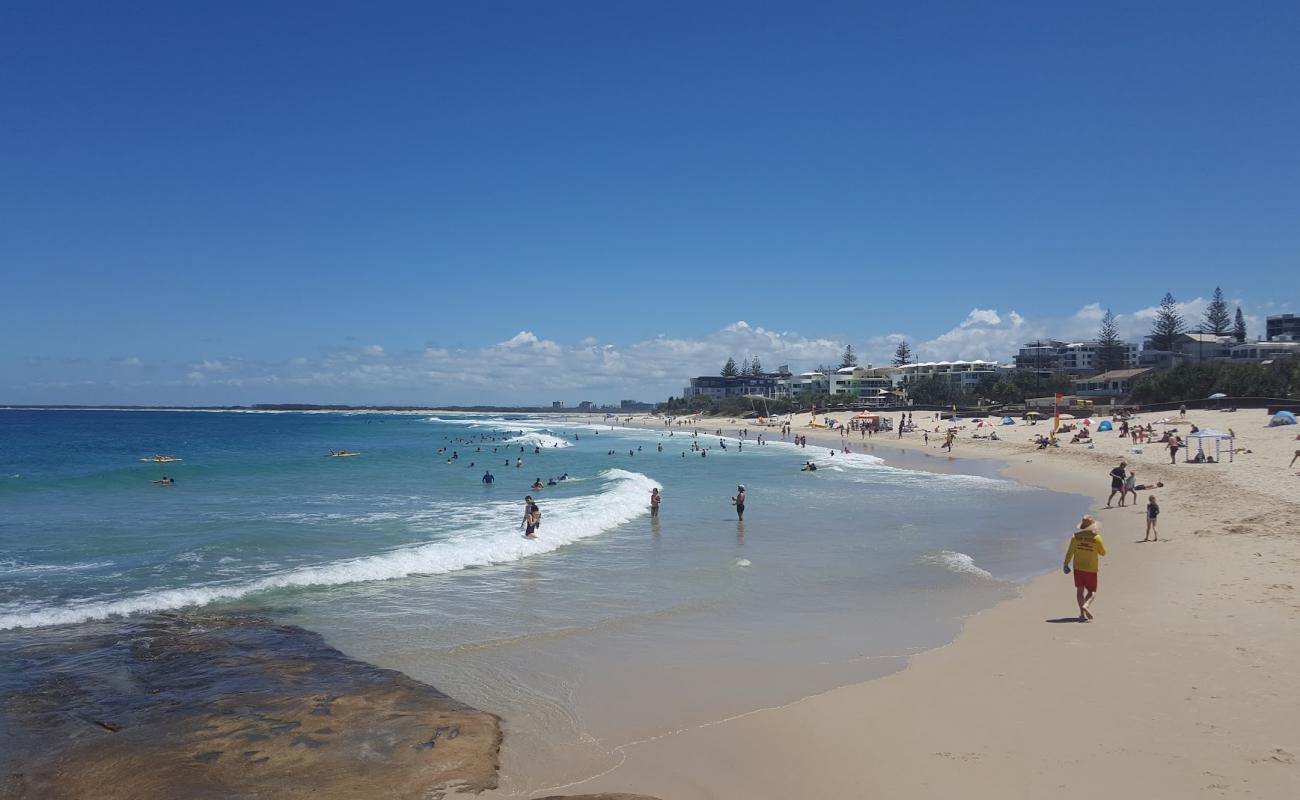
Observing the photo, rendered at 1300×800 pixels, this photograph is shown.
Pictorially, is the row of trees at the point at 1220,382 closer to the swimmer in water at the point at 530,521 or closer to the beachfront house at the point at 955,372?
the beachfront house at the point at 955,372

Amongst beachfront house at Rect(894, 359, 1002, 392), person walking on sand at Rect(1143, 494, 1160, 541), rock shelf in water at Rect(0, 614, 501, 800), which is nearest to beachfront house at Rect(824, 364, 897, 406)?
beachfront house at Rect(894, 359, 1002, 392)

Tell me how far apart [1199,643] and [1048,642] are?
1622 mm

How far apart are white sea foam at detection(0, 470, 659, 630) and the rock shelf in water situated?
1708 mm

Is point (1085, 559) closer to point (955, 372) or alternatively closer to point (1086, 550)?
point (1086, 550)

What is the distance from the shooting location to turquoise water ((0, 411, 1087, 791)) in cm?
867

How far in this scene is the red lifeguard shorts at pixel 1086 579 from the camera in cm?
1030

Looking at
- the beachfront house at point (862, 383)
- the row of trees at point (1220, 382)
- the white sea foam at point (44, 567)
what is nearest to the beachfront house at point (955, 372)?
the beachfront house at point (862, 383)

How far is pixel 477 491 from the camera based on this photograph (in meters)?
30.8

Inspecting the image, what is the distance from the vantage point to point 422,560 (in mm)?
15859

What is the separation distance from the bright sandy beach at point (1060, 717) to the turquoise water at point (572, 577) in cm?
69

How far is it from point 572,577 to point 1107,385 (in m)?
93.1

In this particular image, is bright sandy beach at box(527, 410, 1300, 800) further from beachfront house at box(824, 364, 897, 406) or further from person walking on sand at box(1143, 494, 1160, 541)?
beachfront house at box(824, 364, 897, 406)

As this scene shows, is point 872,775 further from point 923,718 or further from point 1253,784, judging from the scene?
point 1253,784

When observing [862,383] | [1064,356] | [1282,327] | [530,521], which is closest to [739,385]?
[862,383]
